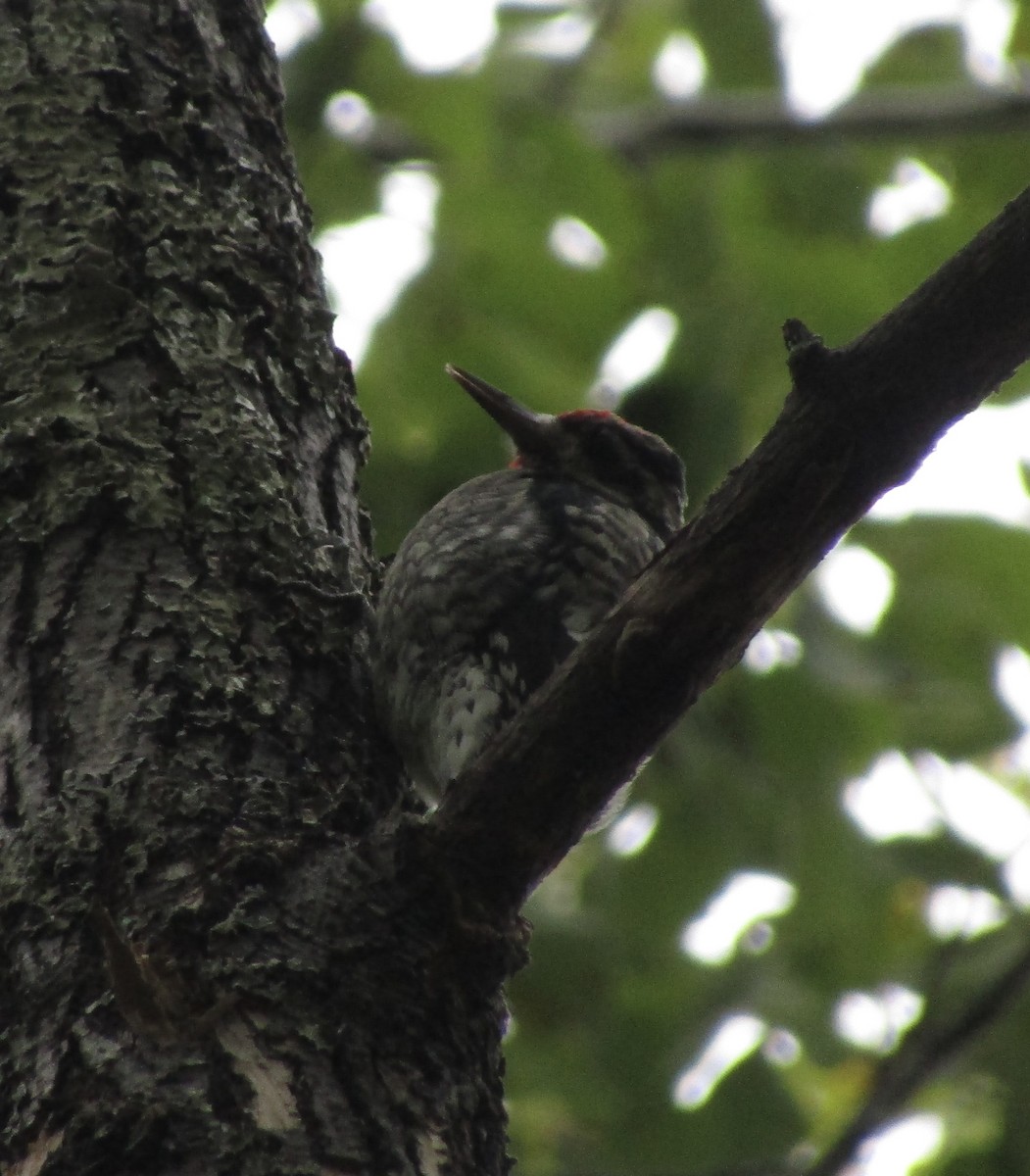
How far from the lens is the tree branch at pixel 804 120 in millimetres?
4422

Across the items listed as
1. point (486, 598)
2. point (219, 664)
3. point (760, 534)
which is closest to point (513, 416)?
point (486, 598)

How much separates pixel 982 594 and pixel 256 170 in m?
1.47

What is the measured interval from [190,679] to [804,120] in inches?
124

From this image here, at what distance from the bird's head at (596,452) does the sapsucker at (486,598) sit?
0.03 ft

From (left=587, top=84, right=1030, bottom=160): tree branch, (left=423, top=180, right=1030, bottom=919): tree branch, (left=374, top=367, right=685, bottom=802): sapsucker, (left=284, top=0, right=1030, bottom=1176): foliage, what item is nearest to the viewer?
(left=423, top=180, right=1030, bottom=919): tree branch

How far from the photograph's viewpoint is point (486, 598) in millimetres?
2650

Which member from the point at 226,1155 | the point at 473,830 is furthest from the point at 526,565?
the point at 226,1155

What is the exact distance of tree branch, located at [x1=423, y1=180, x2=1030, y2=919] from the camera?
1.60 meters

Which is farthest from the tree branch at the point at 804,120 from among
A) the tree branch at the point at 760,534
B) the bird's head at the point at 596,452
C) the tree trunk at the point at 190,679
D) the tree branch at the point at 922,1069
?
the tree branch at the point at 760,534

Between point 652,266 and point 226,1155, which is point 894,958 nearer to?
point 652,266

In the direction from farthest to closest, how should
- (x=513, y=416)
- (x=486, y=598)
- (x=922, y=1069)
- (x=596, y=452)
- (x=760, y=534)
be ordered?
(x=596, y=452), (x=513, y=416), (x=486, y=598), (x=922, y=1069), (x=760, y=534)

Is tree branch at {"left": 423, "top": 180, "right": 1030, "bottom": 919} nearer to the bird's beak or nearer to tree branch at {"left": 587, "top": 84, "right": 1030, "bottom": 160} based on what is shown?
the bird's beak

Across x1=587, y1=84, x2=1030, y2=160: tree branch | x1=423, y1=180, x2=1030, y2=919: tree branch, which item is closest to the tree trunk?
x1=423, y1=180, x2=1030, y2=919: tree branch

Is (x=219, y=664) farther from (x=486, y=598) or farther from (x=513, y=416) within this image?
(x=513, y=416)
